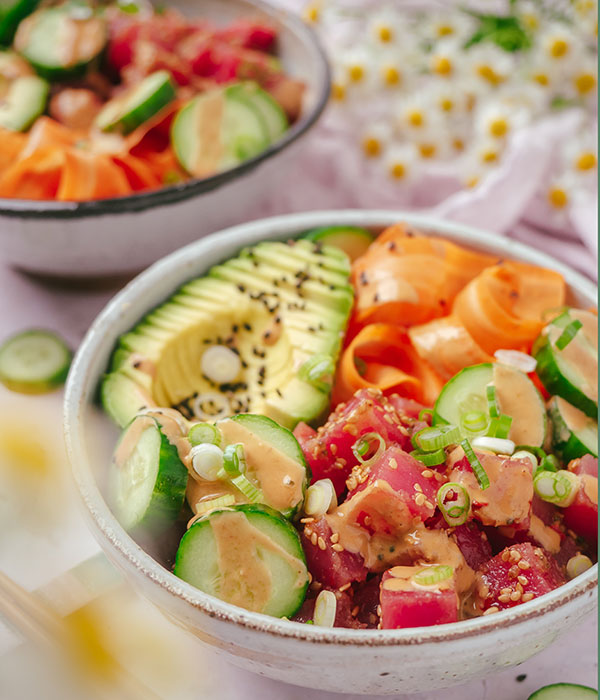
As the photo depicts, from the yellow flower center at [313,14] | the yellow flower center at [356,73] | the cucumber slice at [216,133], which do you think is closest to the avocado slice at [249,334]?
the cucumber slice at [216,133]

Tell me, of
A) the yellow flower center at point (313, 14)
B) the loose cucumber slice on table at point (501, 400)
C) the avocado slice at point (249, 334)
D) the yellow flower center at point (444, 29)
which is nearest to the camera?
the loose cucumber slice on table at point (501, 400)

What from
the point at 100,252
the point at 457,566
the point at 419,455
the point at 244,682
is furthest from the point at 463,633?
the point at 100,252

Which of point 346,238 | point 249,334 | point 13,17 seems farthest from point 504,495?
point 13,17

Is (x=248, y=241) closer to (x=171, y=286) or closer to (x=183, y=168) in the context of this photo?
(x=171, y=286)

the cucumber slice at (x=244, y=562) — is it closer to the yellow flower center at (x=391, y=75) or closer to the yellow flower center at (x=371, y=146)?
the yellow flower center at (x=371, y=146)

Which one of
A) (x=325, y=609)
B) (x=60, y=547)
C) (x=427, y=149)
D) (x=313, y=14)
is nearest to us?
(x=325, y=609)

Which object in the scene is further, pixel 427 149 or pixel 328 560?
pixel 427 149

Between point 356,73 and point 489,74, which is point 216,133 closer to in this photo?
point 356,73
